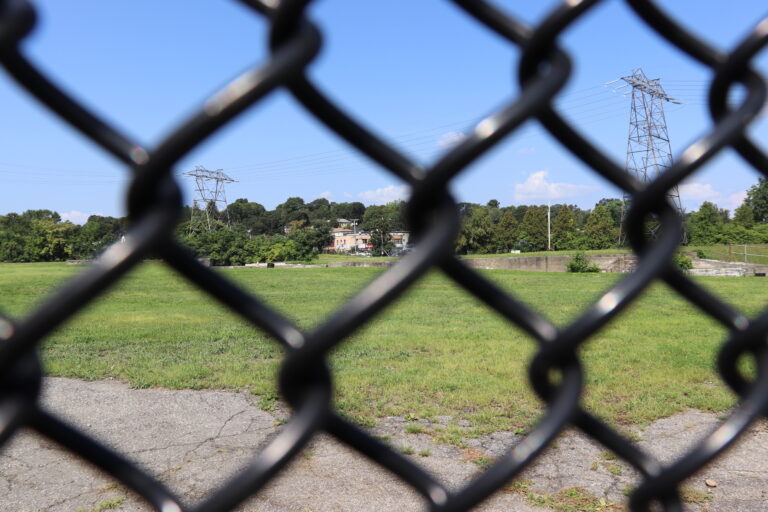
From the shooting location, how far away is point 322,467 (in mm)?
3986

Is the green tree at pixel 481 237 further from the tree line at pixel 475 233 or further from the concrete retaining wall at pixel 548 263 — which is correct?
the concrete retaining wall at pixel 548 263

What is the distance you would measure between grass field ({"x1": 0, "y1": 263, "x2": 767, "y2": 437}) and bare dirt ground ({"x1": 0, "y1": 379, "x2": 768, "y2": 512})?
0.48 metres

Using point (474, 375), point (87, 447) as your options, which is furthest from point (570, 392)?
point (474, 375)

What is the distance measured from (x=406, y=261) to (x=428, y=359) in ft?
23.7

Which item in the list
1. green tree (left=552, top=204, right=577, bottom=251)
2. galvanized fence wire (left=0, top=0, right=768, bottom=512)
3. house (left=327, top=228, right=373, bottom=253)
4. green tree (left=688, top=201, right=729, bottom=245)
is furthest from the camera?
house (left=327, top=228, right=373, bottom=253)

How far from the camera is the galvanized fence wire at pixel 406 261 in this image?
16.0 inches

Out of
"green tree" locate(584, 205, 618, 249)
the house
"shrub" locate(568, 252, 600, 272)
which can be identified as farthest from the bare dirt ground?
the house

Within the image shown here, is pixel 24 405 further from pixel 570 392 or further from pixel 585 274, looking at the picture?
pixel 585 274

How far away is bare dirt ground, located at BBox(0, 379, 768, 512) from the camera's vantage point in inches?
138

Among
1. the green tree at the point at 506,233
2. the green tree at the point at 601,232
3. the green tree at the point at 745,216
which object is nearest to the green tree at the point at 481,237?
the green tree at the point at 506,233

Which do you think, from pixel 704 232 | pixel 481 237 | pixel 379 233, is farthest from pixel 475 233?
pixel 379 233

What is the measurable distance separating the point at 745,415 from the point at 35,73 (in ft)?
2.61

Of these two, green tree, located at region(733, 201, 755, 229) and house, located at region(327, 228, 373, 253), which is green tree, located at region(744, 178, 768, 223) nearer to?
green tree, located at region(733, 201, 755, 229)

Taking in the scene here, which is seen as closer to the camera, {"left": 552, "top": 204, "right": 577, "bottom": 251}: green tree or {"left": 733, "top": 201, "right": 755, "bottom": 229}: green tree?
{"left": 733, "top": 201, "right": 755, "bottom": 229}: green tree
